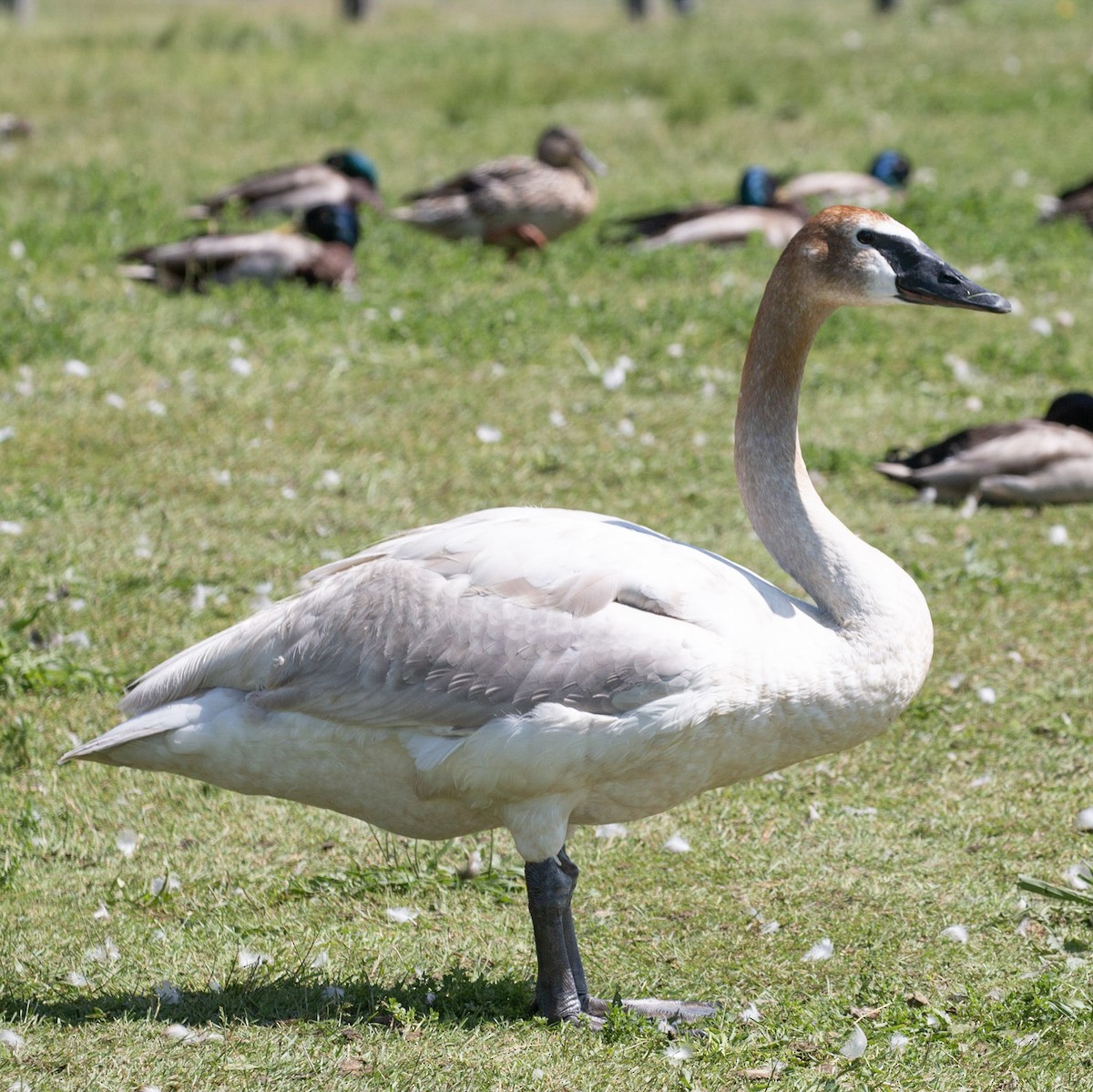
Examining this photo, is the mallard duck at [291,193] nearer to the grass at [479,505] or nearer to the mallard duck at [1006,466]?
the grass at [479,505]

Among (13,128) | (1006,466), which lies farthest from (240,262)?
(13,128)

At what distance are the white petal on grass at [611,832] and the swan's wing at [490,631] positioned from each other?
135 cm

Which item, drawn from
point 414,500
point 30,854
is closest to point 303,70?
point 414,500

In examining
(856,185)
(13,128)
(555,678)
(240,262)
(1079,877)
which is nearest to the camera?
(555,678)

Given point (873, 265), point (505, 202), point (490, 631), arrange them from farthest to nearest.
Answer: point (505, 202) → point (873, 265) → point (490, 631)

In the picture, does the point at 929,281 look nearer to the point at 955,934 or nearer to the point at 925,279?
the point at 925,279

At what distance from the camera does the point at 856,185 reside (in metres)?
13.5

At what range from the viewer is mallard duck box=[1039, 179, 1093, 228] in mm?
12172

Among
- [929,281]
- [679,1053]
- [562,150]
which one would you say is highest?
[929,281]

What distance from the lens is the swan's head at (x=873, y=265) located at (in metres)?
4.10

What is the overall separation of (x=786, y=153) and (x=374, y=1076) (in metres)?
13.3

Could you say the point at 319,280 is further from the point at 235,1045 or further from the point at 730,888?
the point at 235,1045

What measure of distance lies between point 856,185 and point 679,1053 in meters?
10.9

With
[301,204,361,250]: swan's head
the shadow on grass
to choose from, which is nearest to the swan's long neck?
the shadow on grass
